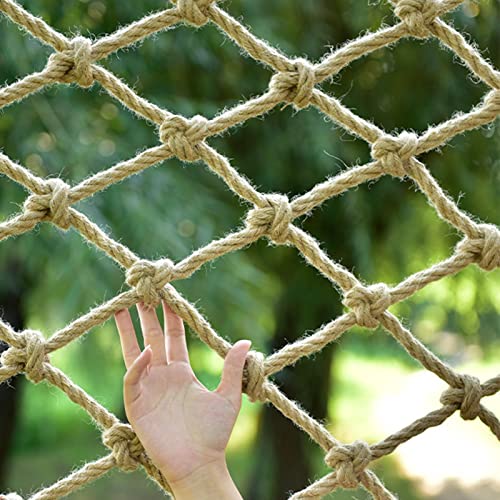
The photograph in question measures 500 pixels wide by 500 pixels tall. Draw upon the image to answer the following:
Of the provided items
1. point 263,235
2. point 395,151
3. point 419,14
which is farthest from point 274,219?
point 419,14

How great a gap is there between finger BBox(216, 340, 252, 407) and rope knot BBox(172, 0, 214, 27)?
0.29 m

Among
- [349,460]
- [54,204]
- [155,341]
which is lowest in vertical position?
[349,460]

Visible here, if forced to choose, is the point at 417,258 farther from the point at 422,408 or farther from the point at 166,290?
the point at 422,408

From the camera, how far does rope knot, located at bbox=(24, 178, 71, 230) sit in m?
0.70

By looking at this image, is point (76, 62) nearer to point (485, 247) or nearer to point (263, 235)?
point (263, 235)

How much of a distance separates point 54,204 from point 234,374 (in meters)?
0.21

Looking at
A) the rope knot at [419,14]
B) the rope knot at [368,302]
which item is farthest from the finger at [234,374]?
the rope knot at [419,14]

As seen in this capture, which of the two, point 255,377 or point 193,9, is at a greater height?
point 193,9

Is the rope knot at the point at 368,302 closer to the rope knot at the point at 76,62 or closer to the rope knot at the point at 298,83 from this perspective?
the rope knot at the point at 298,83

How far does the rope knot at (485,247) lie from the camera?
69 cm

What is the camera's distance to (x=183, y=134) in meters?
0.71

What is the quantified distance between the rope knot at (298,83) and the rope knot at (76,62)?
163 millimetres

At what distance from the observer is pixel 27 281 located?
168 cm

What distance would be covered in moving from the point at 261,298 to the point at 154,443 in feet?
3.39
